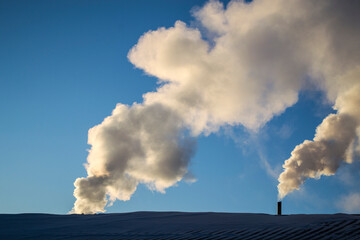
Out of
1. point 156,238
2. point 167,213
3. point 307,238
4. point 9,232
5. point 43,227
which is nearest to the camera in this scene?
point 307,238

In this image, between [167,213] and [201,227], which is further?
[167,213]

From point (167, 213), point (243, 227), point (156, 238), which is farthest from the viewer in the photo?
point (167, 213)

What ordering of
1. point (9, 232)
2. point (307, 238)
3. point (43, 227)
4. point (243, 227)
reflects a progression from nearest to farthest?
point (307, 238) < point (243, 227) < point (9, 232) < point (43, 227)

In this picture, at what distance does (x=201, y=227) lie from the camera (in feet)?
24.6

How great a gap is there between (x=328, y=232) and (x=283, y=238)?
868mm

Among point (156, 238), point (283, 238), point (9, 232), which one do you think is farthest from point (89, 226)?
point (283, 238)

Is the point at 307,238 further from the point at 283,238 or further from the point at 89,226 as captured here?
the point at 89,226

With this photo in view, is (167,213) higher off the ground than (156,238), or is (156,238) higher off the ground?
(167,213)

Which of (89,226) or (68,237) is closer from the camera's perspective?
(68,237)

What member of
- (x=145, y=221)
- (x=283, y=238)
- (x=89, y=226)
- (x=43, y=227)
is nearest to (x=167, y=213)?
(x=145, y=221)

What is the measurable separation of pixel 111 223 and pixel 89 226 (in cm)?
59

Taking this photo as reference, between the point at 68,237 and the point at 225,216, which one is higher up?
the point at 225,216

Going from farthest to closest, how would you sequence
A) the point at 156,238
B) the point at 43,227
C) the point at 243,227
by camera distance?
1. the point at 43,227
2. the point at 243,227
3. the point at 156,238

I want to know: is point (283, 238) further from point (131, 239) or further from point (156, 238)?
point (131, 239)
